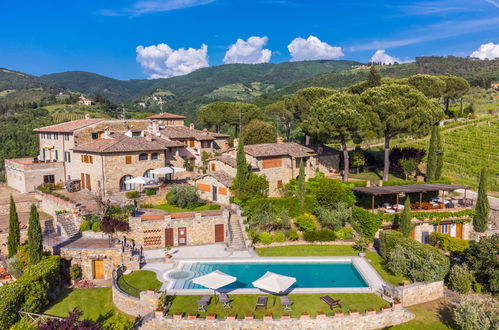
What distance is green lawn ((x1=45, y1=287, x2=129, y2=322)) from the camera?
21469 mm

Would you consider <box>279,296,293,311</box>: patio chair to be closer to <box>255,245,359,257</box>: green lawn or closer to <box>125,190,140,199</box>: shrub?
<box>255,245,359,257</box>: green lawn

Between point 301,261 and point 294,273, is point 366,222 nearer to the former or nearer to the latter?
point 301,261

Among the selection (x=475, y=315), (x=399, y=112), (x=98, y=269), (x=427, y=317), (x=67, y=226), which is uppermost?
(x=399, y=112)

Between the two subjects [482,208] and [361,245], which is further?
[482,208]

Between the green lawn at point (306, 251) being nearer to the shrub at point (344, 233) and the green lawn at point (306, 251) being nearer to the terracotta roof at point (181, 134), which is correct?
the shrub at point (344, 233)

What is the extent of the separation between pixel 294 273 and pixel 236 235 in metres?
7.26

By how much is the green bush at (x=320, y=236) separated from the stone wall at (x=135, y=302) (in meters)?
14.4

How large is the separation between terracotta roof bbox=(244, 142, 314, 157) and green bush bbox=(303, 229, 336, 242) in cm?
1124

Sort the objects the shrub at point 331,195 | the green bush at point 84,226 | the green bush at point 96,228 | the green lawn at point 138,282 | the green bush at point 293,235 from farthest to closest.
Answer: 1. the shrub at point 331,195
2. the green bush at point 293,235
3. the green bush at point 84,226
4. the green bush at point 96,228
5. the green lawn at point 138,282

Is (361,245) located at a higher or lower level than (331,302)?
higher

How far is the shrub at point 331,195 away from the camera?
33.2 m

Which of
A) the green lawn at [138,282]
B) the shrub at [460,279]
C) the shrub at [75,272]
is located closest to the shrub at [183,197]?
the green lawn at [138,282]

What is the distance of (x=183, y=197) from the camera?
33812mm

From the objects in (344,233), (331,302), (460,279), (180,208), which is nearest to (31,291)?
(180,208)
